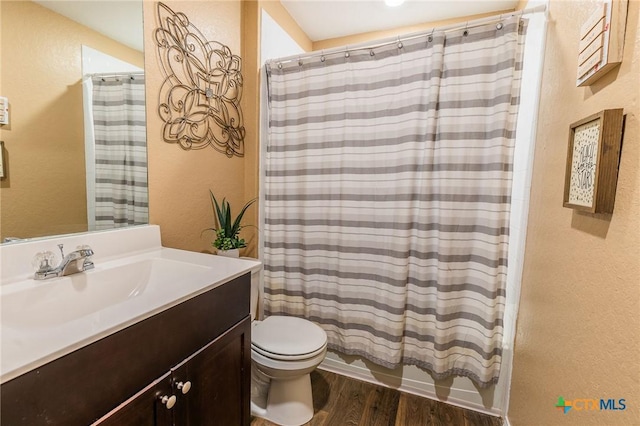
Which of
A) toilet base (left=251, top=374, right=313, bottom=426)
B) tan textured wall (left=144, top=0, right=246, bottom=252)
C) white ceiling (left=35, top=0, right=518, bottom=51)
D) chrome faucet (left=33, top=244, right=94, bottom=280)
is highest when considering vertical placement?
white ceiling (left=35, top=0, right=518, bottom=51)

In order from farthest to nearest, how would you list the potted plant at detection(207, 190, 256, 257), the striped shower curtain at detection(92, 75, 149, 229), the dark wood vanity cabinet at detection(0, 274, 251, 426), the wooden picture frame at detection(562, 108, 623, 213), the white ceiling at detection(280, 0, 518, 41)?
the white ceiling at detection(280, 0, 518, 41)
the potted plant at detection(207, 190, 256, 257)
the striped shower curtain at detection(92, 75, 149, 229)
the wooden picture frame at detection(562, 108, 623, 213)
the dark wood vanity cabinet at detection(0, 274, 251, 426)

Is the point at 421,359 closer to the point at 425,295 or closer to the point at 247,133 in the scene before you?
the point at 425,295

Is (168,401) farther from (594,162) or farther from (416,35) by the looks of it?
(416,35)

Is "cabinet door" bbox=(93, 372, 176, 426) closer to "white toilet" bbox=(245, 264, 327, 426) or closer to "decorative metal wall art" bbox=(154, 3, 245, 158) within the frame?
"white toilet" bbox=(245, 264, 327, 426)

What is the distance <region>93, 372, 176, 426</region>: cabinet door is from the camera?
703mm

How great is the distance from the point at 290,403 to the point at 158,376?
0.90 meters

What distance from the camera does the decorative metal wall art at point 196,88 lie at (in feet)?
4.59

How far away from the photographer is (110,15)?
1.16m

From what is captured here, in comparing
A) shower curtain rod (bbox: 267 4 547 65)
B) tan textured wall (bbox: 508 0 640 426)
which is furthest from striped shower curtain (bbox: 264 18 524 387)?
tan textured wall (bbox: 508 0 640 426)

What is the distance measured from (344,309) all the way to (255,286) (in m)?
0.55

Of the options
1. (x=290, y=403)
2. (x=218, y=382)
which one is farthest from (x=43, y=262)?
(x=290, y=403)

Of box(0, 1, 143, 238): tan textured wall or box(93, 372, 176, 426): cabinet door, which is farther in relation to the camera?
box(0, 1, 143, 238): tan textured wall

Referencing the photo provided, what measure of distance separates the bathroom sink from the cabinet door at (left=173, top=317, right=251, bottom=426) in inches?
10.3

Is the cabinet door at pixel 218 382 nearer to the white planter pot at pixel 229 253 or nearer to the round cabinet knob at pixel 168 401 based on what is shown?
the round cabinet knob at pixel 168 401
